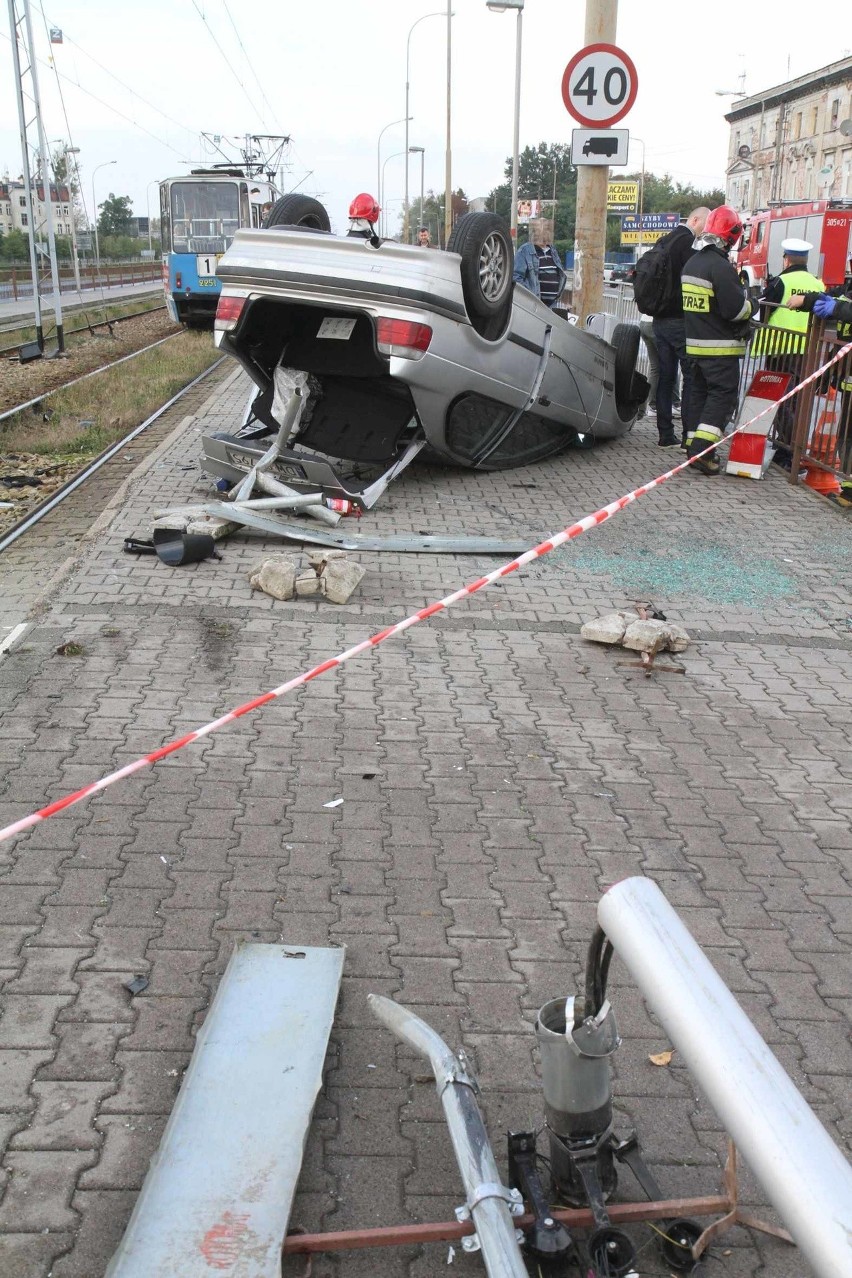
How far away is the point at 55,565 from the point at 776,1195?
24.0 ft

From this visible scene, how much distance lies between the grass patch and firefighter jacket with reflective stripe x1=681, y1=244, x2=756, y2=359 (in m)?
6.28

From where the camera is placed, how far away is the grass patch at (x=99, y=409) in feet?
43.0

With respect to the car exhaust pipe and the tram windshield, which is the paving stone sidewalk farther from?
the tram windshield

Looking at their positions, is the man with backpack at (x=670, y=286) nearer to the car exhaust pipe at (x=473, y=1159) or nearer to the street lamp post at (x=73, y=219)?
the car exhaust pipe at (x=473, y=1159)

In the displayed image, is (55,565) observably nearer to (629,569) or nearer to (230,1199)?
(629,569)

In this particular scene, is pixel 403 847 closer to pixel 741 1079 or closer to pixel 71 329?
pixel 741 1079

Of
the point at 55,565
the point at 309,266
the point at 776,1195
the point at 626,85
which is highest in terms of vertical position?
the point at 626,85

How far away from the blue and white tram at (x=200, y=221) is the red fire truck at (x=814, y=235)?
11.2m

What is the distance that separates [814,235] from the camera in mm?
29594

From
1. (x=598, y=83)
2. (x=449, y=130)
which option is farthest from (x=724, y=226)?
(x=449, y=130)

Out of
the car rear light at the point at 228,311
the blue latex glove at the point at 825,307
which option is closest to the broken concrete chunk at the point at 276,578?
the car rear light at the point at 228,311

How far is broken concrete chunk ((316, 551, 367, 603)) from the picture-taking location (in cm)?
681

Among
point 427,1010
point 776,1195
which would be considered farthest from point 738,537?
point 776,1195

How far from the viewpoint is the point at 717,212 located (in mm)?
10148
